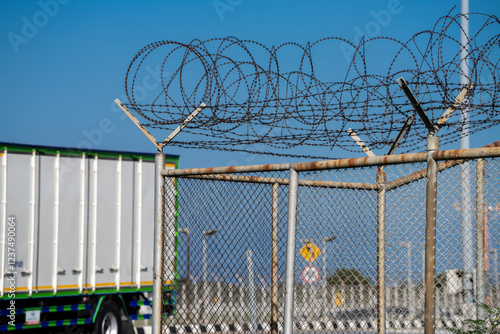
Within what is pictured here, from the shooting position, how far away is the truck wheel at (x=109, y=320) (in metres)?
14.3

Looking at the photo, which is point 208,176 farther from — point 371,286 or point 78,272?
point 78,272

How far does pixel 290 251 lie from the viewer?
6191 millimetres

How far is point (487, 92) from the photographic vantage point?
7000 millimetres

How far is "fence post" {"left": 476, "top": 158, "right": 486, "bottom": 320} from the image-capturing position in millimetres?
6379

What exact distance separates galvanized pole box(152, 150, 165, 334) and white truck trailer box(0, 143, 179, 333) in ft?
19.8

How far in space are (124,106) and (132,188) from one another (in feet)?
22.0

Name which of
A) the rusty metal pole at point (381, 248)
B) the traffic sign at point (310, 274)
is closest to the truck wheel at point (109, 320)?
the traffic sign at point (310, 274)

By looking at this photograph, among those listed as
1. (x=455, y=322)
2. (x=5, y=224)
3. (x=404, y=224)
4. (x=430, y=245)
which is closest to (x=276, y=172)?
→ (x=404, y=224)

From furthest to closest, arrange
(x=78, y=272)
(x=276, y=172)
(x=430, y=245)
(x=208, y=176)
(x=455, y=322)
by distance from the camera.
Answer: (x=78, y=272) < (x=455, y=322) < (x=208, y=176) < (x=276, y=172) < (x=430, y=245)

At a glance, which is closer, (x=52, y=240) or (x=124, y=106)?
(x=124, y=106)

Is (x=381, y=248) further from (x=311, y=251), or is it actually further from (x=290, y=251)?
(x=290, y=251)

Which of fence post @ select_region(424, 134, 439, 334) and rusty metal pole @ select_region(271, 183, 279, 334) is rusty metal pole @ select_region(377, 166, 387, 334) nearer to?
rusty metal pole @ select_region(271, 183, 279, 334)

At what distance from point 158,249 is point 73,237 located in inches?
257

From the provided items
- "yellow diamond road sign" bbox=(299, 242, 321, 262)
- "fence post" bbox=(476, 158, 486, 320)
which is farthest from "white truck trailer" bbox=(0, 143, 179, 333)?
"fence post" bbox=(476, 158, 486, 320)
